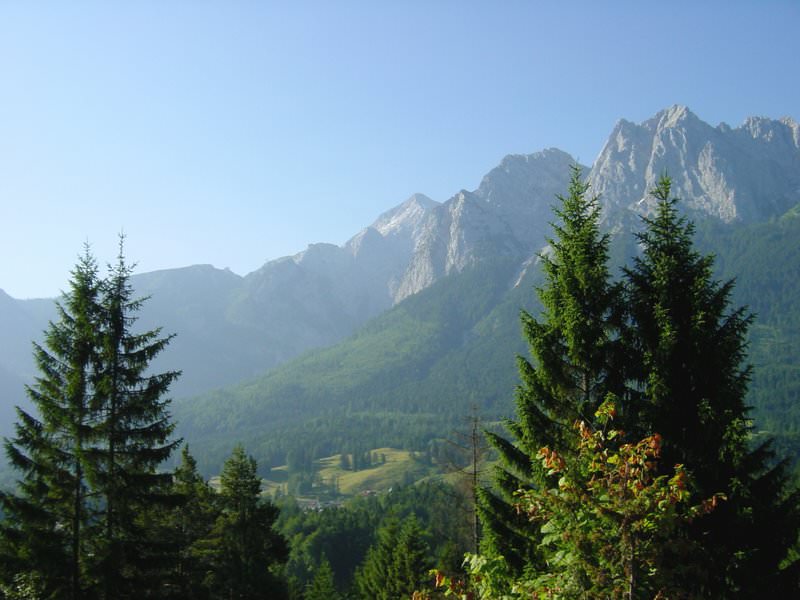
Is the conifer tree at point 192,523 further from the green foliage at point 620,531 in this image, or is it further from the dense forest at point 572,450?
the green foliage at point 620,531

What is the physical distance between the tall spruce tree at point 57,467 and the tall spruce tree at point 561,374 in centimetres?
1267

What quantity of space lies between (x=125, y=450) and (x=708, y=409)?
17376 mm

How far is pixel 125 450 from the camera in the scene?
19031 millimetres

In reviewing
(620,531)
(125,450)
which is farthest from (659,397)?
(125,450)

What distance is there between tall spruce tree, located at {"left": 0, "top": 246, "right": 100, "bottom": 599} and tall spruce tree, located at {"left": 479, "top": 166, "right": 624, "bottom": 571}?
12672 millimetres

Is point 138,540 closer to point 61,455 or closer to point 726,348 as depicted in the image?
point 61,455

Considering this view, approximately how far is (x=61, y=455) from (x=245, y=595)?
15.3 meters

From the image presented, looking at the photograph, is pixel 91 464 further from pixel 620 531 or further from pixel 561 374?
pixel 620 531

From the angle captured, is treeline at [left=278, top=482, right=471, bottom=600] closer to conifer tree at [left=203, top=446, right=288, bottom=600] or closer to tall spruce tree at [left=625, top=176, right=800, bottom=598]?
conifer tree at [left=203, top=446, right=288, bottom=600]

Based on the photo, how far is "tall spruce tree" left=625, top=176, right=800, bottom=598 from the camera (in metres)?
13.2

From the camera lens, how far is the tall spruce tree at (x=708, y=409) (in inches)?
519

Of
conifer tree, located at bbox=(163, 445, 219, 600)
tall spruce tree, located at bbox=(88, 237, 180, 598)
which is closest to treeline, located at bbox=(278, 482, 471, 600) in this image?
conifer tree, located at bbox=(163, 445, 219, 600)

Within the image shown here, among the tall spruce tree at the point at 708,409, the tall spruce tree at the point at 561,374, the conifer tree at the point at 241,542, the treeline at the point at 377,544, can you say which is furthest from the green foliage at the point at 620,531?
the conifer tree at the point at 241,542

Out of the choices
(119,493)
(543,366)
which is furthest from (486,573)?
(119,493)
